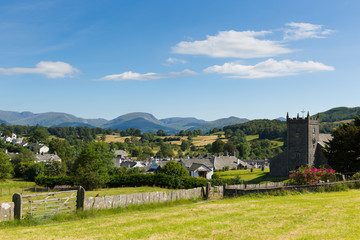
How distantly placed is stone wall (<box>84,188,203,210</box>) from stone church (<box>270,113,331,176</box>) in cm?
5474

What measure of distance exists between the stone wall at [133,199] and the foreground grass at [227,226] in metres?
4.08

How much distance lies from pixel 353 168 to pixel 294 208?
33.6m

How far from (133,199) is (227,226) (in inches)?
414

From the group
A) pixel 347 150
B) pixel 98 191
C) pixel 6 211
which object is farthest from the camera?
pixel 98 191

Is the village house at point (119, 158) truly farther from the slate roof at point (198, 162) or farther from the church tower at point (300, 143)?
the church tower at point (300, 143)

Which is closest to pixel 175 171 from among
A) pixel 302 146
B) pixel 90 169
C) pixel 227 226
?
pixel 90 169

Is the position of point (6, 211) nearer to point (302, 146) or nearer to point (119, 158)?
point (302, 146)

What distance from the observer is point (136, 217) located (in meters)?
18.4

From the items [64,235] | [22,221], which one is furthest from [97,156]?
[64,235]

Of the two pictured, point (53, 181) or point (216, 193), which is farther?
point (53, 181)

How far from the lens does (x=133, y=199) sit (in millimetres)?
23797

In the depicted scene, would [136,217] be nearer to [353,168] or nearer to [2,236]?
[2,236]

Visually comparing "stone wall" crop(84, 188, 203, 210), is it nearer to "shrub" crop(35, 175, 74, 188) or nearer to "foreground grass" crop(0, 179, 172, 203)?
"foreground grass" crop(0, 179, 172, 203)

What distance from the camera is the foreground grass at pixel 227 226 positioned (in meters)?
13.4
